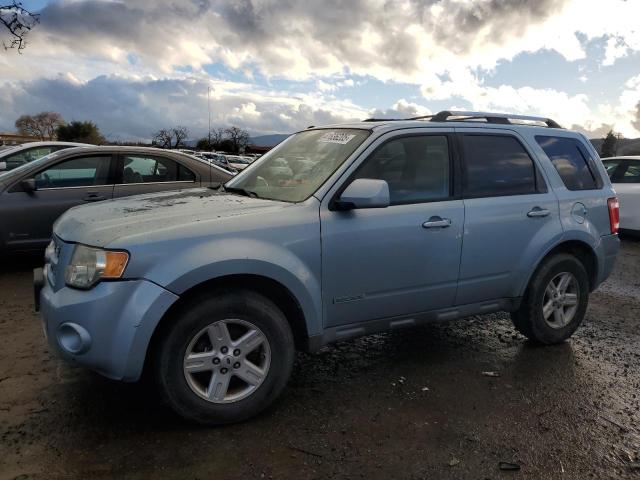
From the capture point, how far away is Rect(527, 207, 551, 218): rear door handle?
13.1ft

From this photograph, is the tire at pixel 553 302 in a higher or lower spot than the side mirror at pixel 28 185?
lower

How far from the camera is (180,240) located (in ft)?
9.02

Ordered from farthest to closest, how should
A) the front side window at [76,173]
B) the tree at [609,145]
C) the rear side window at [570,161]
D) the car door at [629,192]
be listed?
the tree at [609,145]
the car door at [629,192]
the front side window at [76,173]
the rear side window at [570,161]

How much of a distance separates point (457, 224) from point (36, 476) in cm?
285

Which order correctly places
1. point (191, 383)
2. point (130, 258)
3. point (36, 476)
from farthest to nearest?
point (191, 383), point (130, 258), point (36, 476)

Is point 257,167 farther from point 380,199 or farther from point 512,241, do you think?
point 512,241

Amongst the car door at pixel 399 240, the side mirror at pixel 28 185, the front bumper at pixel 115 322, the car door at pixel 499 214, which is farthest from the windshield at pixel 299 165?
the side mirror at pixel 28 185

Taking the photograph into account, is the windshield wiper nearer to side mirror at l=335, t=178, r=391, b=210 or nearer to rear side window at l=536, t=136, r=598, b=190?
side mirror at l=335, t=178, r=391, b=210

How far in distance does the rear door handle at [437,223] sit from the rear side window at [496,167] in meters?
0.34

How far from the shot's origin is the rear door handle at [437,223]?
3.49 metres

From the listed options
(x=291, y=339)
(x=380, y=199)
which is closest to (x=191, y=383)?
(x=291, y=339)

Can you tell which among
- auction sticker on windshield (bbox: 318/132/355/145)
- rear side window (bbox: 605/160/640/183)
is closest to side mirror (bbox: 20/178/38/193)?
auction sticker on windshield (bbox: 318/132/355/145)

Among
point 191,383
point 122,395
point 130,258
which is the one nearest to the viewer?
point 130,258

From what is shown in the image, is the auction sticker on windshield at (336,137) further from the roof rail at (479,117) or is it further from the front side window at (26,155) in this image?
the front side window at (26,155)
